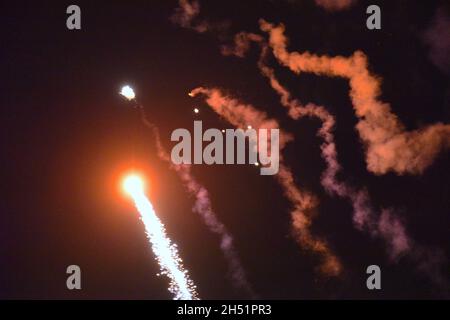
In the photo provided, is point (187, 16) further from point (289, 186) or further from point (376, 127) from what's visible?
point (376, 127)

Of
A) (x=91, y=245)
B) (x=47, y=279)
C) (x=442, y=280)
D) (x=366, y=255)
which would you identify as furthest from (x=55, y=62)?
(x=442, y=280)

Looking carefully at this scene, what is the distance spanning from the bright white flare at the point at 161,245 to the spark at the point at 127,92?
1098 millimetres

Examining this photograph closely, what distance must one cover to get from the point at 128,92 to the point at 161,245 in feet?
7.00

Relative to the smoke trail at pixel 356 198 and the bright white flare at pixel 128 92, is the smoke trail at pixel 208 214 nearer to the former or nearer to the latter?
the bright white flare at pixel 128 92

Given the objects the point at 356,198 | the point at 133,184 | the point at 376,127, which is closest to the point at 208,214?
the point at 133,184

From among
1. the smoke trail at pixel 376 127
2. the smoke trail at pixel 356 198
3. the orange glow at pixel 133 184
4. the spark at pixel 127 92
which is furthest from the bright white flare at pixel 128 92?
the smoke trail at pixel 376 127

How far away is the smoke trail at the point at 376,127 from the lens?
18.0ft

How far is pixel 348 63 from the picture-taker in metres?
5.68

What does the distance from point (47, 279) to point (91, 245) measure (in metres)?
0.72

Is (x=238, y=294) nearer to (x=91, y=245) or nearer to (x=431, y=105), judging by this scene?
(x=91, y=245)

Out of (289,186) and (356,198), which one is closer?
(356,198)

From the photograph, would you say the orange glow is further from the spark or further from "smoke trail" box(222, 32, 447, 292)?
"smoke trail" box(222, 32, 447, 292)

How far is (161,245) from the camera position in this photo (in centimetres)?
630

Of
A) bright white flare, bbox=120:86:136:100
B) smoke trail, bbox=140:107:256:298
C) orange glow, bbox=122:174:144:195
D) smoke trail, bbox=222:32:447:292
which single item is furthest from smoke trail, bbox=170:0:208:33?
orange glow, bbox=122:174:144:195
